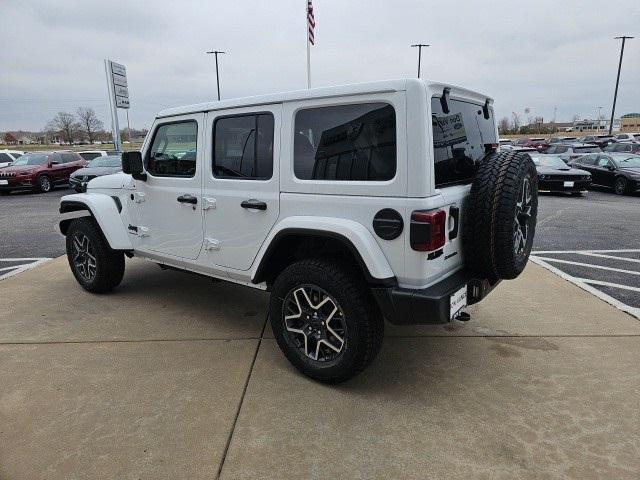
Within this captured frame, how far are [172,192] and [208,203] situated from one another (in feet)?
1.73

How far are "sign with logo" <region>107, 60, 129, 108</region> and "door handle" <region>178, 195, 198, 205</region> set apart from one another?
22152mm

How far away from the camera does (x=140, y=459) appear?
238 centimetres

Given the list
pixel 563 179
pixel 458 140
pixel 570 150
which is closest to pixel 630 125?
pixel 570 150

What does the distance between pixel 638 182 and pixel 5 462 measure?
16.4m

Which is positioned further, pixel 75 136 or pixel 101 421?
pixel 75 136

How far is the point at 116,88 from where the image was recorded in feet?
75.7

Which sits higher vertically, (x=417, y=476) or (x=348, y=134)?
(x=348, y=134)

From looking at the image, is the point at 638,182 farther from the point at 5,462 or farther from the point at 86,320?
the point at 5,462

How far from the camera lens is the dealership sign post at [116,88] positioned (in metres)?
22.5

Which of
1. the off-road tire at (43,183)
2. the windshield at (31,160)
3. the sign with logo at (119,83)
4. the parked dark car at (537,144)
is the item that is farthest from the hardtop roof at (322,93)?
the parked dark car at (537,144)

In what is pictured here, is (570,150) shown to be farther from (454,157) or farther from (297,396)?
(297,396)

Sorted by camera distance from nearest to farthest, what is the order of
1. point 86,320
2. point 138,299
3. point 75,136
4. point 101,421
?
point 101,421, point 86,320, point 138,299, point 75,136

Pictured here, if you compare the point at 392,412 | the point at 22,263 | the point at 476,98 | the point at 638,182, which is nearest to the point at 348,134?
the point at 476,98

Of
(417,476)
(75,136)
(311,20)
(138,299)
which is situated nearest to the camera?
(417,476)
